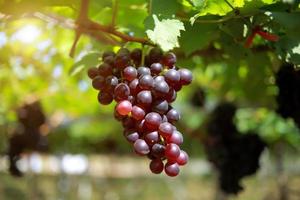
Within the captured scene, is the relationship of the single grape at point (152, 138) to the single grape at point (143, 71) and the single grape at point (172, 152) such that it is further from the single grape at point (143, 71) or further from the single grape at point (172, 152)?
the single grape at point (143, 71)

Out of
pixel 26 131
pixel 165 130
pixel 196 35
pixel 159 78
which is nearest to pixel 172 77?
pixel 159 78

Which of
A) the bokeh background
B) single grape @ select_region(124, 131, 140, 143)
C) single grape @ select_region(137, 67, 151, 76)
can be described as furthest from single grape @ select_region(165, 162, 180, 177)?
the bokeh background

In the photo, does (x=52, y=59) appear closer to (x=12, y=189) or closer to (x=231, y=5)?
(x=231, y=5)

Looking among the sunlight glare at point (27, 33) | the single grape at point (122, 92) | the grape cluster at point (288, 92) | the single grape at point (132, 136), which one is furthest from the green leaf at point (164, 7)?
the sunlight glare at point (27, 33)

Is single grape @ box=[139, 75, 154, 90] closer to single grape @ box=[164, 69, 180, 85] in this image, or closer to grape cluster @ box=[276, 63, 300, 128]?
single grape @ box=[164, 69, 180, 85]

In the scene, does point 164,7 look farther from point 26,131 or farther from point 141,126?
point 26,131

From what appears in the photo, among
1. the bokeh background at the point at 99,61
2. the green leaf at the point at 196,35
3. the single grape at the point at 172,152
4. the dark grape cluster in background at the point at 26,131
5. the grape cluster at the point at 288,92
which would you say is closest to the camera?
the single grape at the point at 172,152
